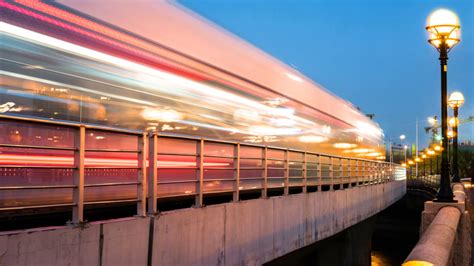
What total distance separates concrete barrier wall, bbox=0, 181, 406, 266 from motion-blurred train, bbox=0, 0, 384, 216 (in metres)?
0.70

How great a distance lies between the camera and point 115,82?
8.02 m

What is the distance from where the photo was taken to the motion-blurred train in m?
6.47

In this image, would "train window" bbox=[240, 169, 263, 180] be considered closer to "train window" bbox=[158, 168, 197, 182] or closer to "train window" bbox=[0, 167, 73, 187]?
"train window" bbox=[158, 168, 197, 182]

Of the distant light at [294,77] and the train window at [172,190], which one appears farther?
the distant light at [294,77]

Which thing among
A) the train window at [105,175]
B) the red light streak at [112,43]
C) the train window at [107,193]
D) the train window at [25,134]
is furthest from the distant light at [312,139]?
the train window at [25,134]

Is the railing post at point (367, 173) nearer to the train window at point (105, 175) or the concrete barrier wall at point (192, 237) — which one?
the concrete barrier wall at point (192, 237)

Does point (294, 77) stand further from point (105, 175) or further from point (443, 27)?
point (105, 175)

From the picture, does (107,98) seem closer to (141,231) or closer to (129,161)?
(129,161)

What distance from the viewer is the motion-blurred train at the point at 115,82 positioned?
21.2 ft

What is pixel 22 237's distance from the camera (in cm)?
492

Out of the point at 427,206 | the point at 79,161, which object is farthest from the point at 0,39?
the point at 427,206

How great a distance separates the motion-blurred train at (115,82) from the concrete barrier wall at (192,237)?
696mm

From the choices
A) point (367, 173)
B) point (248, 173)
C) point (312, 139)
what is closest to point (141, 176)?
point (248, 173)

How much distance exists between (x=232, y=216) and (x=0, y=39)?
4294mm
